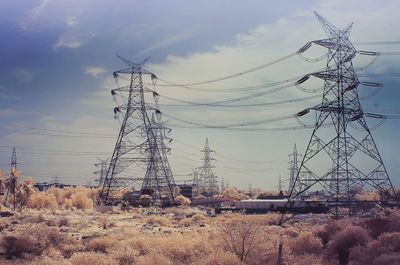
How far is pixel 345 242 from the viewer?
2833cm

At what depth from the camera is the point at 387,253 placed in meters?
23.8

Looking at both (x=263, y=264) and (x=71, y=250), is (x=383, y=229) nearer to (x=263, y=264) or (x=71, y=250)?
(x=263, y=264)

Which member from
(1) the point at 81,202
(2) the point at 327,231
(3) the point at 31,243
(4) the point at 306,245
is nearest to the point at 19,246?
(3) the point at 31,243

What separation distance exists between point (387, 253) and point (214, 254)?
8.09m

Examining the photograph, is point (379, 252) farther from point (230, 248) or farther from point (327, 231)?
point (327, 231)

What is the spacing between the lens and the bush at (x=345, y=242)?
2778 centimetres

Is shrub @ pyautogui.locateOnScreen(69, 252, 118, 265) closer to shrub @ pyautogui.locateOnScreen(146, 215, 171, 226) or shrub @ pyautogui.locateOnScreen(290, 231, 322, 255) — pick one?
shrub @ pyautogui.locateOnScreen(290, 231, 322, 255)

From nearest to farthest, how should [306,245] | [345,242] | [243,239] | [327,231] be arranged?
1. [243,239]
2. [345,242]
3. [306,245]
4. [327,231]

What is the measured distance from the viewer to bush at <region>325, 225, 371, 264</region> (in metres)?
27.8

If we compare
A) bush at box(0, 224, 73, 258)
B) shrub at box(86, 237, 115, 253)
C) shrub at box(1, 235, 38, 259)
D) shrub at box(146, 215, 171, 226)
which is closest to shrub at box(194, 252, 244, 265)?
→ shrub at box(86, 237, 115, 253)

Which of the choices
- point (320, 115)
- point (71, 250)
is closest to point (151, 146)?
point (320, 115)

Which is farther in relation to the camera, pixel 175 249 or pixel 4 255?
pixel 4 255

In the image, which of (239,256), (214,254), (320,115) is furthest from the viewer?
(320,115)

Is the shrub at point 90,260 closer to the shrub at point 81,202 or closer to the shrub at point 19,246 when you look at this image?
the shrub at point 19,246
